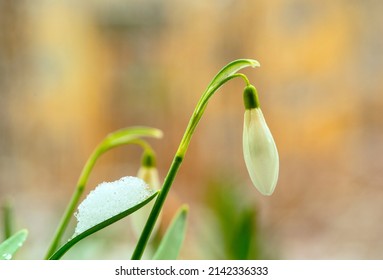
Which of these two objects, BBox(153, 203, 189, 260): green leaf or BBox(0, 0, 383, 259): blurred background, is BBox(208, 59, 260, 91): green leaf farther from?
BBox(0, 0, 383, 259): blurred background

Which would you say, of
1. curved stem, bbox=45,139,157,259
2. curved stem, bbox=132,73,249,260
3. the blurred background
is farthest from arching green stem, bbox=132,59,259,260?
the blurred background

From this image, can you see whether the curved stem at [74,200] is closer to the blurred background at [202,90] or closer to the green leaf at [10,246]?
the green leaf at [10,246]

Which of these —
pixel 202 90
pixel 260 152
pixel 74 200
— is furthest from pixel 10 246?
pixel 202 90

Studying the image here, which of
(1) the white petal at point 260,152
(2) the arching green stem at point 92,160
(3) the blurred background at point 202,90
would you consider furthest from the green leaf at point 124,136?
(3) the blurred background at point 202,90

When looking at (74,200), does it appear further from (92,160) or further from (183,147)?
(183,147)

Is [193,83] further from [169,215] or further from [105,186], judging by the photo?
[105,186]
